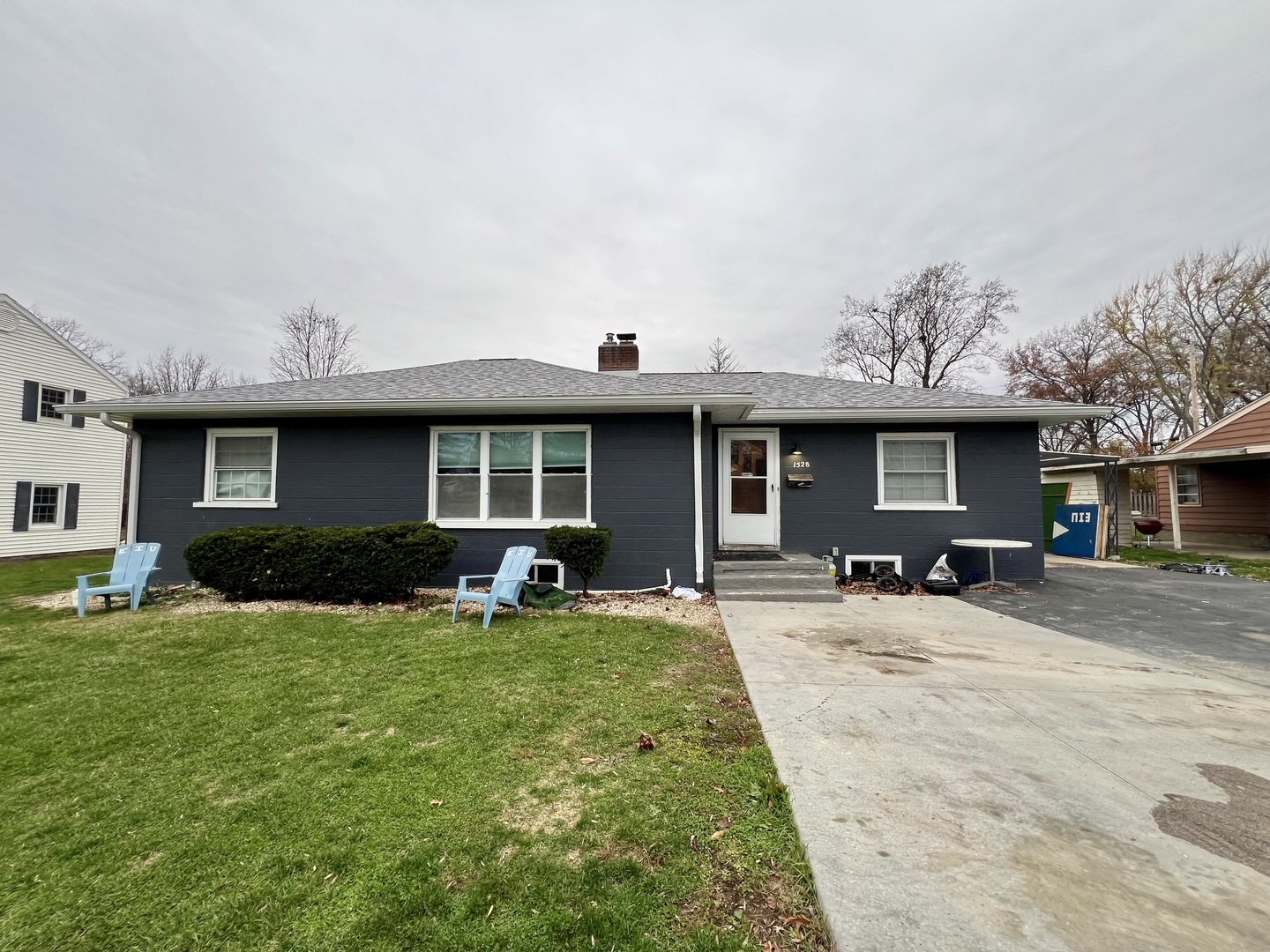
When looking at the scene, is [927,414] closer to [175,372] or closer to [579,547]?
[579,547]

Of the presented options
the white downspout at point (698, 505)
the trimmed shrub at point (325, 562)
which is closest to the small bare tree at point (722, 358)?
the white downspout at point (698, 505)

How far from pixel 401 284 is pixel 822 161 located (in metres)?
11.9

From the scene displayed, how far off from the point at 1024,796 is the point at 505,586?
459 cm

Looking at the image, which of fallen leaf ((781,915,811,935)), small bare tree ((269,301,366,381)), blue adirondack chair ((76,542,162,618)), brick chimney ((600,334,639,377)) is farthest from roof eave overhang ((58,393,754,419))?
small bare tree ((269,301,366,381))

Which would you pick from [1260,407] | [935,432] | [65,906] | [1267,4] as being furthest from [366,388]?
[1260,407]

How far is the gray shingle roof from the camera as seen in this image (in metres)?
7.19

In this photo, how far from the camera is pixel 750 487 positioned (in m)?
8.27

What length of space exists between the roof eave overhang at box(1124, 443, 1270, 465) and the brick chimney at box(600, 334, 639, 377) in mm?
12657

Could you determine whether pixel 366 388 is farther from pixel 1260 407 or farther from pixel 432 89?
pixel 1260 407

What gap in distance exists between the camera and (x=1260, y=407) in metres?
12.2

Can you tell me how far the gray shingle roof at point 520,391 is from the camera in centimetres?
719

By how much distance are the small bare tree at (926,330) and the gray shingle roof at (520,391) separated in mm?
15053

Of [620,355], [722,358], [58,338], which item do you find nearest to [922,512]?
[620,355]

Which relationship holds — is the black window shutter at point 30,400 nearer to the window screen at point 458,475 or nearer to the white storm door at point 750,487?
the window screen at point 458,475
